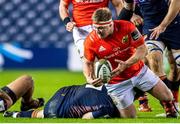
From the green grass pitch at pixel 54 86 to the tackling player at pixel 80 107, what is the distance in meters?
0.22

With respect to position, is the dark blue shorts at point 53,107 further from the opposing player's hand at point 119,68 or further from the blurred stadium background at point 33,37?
the blurred stadium background at point 33,37

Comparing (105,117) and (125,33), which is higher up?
(125,33)

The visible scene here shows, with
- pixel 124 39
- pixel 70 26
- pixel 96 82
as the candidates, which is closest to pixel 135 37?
pixel 124 39

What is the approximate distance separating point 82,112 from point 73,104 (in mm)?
141

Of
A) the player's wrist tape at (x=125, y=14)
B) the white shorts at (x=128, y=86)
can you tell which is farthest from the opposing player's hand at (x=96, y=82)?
the player's wrist tape at (x=125, y=14)

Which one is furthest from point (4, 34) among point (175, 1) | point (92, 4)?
point (175, 1)

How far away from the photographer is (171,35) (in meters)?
10.8

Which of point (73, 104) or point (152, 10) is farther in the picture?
point (152, 10)

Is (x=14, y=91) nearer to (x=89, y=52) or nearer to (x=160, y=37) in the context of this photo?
(x=89, y=52)

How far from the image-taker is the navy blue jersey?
30.8 feet

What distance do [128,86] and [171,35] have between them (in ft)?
4.75

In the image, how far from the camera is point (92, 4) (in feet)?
38.0

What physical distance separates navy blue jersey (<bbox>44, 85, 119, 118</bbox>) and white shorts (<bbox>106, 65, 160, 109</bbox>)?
0.08 meters

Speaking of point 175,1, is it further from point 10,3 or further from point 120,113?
point 10,3
